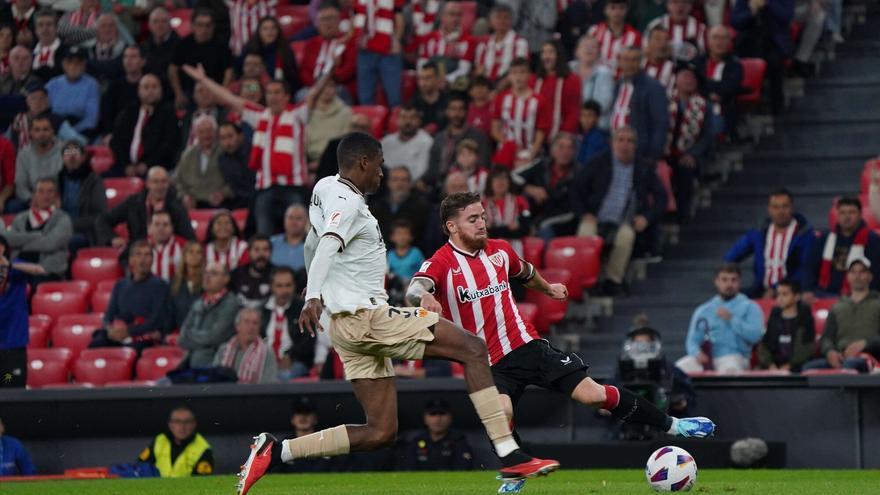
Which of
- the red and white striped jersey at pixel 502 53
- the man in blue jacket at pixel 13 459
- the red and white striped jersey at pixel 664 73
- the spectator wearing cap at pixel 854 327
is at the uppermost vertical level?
the red and white striped jersey at pixel 502 53

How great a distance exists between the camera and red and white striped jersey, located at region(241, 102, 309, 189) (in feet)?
58.7

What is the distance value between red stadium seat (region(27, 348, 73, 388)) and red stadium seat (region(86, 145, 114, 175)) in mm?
3522

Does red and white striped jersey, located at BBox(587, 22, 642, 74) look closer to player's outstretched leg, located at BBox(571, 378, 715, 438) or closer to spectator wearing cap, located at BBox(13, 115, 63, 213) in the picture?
spectator wearing cap, located at BBox(13, 115, 63, 213)

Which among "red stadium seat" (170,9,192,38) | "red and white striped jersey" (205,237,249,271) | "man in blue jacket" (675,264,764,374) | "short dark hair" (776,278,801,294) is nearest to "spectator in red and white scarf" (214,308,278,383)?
"red and white striped jersey" (205,237,249,271)

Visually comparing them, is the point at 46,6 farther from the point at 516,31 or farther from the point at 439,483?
the point at 439,483

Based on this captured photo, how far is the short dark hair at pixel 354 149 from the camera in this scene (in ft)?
29.9

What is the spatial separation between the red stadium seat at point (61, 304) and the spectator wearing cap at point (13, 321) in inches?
80.6

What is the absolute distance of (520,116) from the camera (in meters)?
17.9

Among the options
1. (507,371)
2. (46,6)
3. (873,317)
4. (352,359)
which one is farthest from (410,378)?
(46,6)

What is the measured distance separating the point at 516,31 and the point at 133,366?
251 inches

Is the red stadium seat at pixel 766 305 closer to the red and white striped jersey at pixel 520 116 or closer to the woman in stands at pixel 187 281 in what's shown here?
the red and white striped jersey at pixel 520 116

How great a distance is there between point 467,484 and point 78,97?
34.3 feet

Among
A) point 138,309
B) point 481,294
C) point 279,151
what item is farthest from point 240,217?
point 481,294

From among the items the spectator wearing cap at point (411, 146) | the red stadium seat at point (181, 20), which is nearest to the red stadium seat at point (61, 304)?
the spectator wearing cap at point (411, 146)
